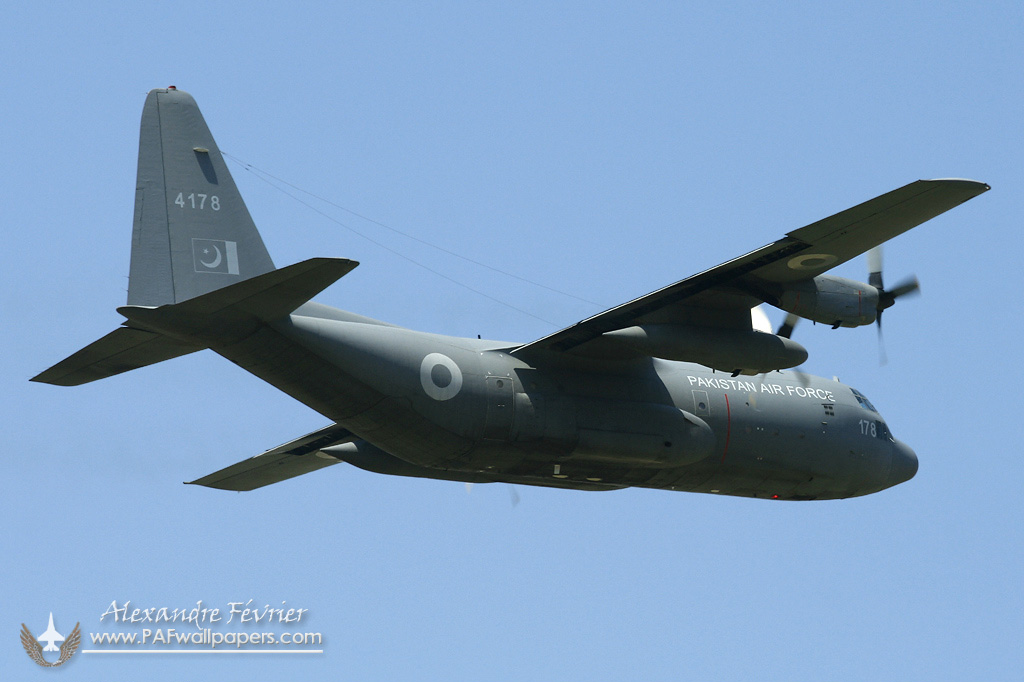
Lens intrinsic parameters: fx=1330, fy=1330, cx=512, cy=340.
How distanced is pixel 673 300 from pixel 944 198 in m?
4.10

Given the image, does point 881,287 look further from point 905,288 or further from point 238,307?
point 238,307

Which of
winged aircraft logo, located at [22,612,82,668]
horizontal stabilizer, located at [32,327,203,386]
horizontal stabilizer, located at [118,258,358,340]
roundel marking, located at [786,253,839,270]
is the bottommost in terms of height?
winged aircraft logo, located at [22,612,82,668]

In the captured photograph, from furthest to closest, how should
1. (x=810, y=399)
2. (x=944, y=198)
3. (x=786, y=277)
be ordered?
(x=810, y=399)
(x=786, y=277)
(x=944, y=198)

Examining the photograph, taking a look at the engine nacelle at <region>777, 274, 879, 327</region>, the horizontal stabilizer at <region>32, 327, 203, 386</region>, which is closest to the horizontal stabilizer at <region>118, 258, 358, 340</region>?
the horizontal stabilizer at <region>32, 327, 203, 386</region>

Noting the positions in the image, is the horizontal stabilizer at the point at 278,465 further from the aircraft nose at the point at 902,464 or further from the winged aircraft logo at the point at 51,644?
the aircraft nose at the point at 902,464

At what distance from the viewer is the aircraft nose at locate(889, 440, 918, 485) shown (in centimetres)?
2459

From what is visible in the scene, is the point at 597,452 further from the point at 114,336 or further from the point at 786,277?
the point at 114,336

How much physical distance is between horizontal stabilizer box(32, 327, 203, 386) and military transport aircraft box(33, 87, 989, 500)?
3 centimetres

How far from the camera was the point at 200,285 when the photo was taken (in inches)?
738

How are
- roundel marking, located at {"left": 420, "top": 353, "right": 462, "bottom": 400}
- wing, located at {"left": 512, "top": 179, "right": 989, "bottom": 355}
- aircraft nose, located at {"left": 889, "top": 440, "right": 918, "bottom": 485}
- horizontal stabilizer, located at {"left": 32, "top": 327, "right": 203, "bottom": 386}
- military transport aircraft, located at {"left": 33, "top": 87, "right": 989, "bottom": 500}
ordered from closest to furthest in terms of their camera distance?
wing, located at {"left": 512, "top": 179, "right": 989, "bottom": 355} → military transport aircraft, located at {"left": 33, "top": 87, "right": 989, "bottom": 500} → horizontal stabilizer, located at {"left": 32, "top": 327, "right": 203, "bottom": 386} → roundel marking, located at {"left": 420, "top": 353, "right": 462, "bottom": 400} → aircraft nose, located at {"left": 889, "top": 440, "right": 918, "bottom": 485}

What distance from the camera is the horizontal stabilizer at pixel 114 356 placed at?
755 inches

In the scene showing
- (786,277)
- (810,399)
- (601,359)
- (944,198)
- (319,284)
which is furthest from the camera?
(810,399)

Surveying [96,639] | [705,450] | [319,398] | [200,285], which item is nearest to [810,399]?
[705,450]

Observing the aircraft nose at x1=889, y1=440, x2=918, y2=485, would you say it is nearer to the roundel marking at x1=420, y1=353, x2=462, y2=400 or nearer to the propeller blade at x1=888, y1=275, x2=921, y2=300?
the propeller blade at x1=888, y1=275, x2=921, y2=300
